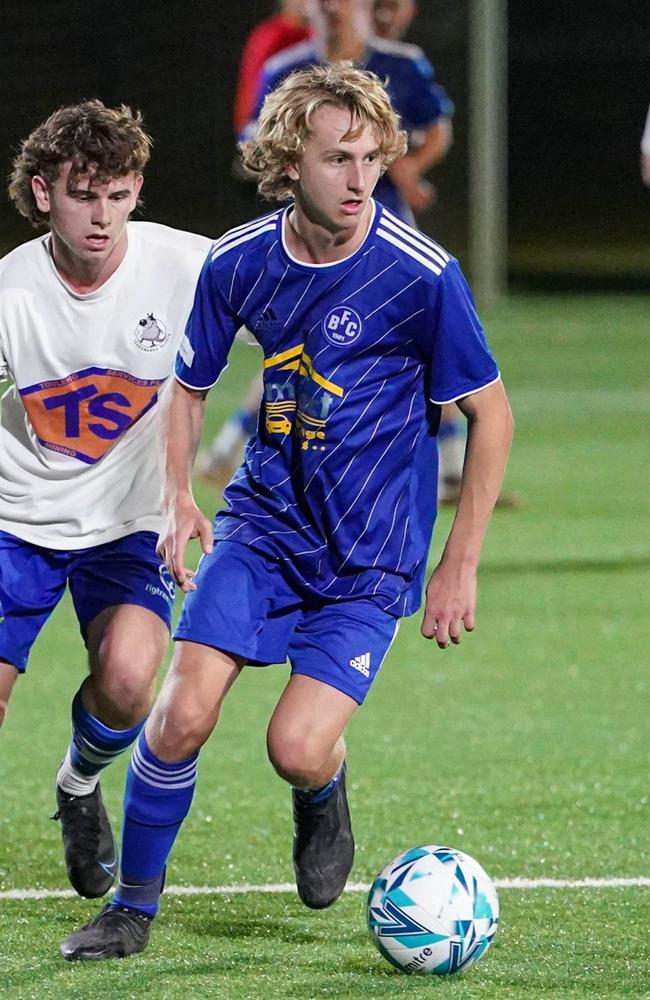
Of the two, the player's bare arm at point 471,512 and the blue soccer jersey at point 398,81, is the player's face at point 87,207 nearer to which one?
the player's bare arm at point 471,512

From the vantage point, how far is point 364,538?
4.03 metres

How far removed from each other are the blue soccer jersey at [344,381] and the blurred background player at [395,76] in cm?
448

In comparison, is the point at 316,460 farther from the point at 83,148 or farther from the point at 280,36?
the point at 280,36

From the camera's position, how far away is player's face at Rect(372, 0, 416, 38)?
9320mm

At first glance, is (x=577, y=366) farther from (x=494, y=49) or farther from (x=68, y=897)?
(x=68, y=897)

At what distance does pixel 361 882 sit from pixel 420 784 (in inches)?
32.4

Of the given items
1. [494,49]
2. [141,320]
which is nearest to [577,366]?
[494,49]

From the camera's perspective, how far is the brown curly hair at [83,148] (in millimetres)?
4121

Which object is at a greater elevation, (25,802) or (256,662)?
(256,662)

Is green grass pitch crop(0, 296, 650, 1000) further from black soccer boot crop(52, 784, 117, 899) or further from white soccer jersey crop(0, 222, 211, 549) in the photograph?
white soccer jersey crop(0, 222, 211, 549)

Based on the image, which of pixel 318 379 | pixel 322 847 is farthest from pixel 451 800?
pixel 318 379

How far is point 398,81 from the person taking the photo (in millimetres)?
8984

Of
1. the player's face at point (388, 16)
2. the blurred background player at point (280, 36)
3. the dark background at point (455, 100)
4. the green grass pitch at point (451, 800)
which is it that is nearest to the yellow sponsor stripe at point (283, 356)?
the green grass pitch at point (451, 800)

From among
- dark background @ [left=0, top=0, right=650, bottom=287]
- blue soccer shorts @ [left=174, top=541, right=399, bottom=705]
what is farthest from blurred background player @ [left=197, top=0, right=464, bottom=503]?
dark background @ [left=0, top=0, right=650, bottom=287]
